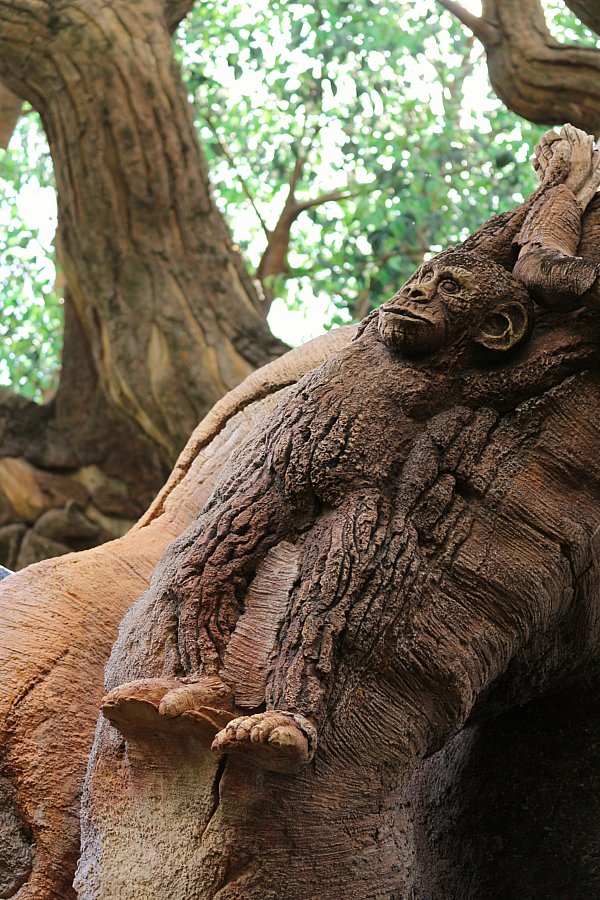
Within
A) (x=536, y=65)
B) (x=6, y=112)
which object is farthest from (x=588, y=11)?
(x=6, y=112)

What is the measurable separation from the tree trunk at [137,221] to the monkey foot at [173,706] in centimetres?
219

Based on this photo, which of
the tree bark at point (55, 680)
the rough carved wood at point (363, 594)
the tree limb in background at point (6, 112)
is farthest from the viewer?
the tree limb in background at point (6, 112)

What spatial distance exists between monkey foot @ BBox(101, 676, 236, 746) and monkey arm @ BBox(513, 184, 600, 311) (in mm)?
469

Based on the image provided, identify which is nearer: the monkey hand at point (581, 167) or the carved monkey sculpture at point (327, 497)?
the carved monkey sculpture at point (327, 497)

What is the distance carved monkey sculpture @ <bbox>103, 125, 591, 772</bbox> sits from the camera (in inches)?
40.5

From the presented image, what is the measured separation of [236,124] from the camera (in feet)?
18.1

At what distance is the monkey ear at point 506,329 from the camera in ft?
3.60

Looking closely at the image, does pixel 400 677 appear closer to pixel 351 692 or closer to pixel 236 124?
pixel 351 692

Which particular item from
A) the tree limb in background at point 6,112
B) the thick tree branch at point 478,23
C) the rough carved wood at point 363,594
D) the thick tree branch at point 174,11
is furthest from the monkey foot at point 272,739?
the tree limb in background at point 6,112

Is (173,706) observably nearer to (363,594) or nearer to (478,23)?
(363,594)

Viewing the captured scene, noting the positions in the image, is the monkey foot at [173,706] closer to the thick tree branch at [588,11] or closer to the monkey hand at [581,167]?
the monkey hand at [581,167]

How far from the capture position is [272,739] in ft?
3.00


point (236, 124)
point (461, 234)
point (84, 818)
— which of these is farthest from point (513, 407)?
point (236, 124)

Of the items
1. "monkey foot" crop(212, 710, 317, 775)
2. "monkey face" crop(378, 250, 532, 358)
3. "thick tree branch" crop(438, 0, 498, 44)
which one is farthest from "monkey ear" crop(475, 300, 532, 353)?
"thick tree branch" crop(438, 0, 498, 44)
